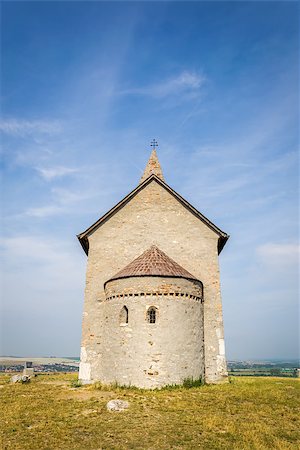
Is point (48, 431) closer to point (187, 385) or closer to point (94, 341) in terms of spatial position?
point (187, 385)

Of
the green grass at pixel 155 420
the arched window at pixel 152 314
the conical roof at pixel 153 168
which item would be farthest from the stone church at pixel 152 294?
the conical roof at pixel 153 168

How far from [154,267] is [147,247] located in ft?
10.4

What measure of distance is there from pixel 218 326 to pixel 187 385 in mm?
4032

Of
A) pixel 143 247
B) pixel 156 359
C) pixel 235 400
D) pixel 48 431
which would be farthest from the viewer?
pixel 143 247

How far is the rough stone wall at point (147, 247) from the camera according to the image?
61.9 ft

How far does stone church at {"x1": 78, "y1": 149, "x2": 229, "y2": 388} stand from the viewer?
54.1 feet

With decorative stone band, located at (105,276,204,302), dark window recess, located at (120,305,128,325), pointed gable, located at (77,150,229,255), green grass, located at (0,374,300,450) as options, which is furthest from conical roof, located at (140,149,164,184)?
green grass, located at (0,374,300,450)

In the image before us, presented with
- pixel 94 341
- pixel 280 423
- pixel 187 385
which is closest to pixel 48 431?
pixel 280 423

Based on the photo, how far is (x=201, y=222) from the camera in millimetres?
21172

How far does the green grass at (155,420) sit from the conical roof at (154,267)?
5481 millimetres

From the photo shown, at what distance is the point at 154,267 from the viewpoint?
17812mm

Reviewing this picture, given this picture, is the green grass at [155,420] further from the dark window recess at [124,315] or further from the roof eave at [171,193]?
the roof eave at [171,193]

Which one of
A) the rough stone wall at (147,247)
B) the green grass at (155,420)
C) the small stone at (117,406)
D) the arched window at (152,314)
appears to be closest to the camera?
the green grass at (155,420)

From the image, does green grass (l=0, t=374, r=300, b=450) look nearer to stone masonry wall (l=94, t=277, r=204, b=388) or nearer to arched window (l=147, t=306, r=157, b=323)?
stone masonry wall (l=94, t=277, r=204, b=388)
